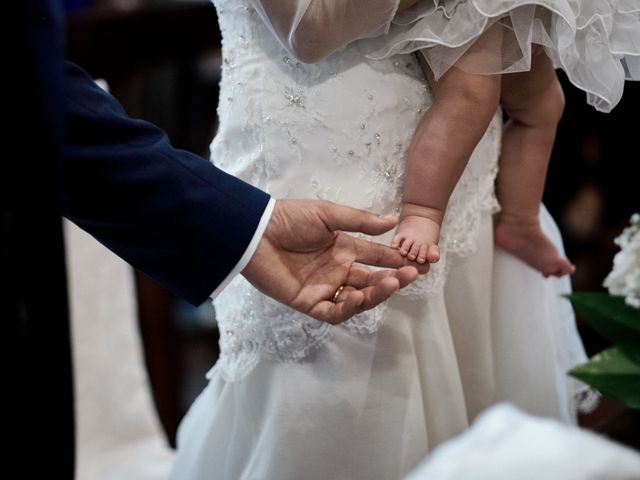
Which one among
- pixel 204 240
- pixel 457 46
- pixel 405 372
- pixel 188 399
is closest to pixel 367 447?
pixel 405 372

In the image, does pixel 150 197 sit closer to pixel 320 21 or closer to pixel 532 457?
pixel 320 21

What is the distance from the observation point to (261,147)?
1.07 m

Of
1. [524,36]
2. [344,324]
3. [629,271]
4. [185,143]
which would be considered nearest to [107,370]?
[344,324]

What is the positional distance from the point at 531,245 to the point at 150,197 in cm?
50

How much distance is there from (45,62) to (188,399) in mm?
2268

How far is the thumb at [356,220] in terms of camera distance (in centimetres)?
100

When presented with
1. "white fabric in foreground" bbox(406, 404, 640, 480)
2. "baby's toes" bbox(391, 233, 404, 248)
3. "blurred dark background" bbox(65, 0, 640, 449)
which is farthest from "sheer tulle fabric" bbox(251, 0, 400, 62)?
"blurred dark background" bbox(65, 0, 640, 449)

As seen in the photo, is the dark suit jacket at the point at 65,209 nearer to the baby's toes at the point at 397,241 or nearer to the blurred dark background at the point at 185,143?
the baby's toes at the point at 397,241

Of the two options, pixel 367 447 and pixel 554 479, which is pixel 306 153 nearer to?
pixel 367 447

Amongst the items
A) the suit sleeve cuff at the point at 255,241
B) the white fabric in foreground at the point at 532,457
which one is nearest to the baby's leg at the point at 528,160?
the suit sleeve cuff at the point at 255,241

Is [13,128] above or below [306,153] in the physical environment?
above

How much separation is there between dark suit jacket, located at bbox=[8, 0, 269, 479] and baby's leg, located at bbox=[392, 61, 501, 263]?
0.54 ft

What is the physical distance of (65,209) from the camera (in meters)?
1.00

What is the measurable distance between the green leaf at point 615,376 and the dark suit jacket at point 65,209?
0.38 m
